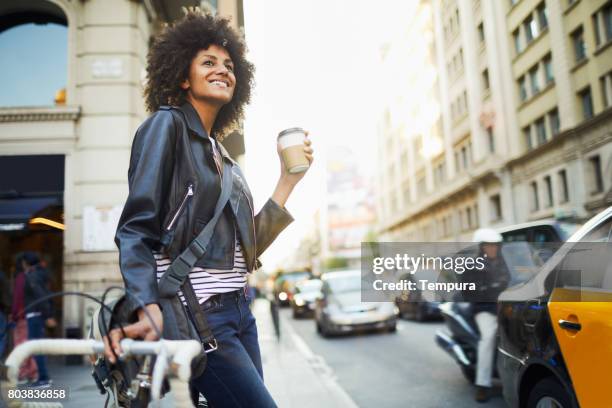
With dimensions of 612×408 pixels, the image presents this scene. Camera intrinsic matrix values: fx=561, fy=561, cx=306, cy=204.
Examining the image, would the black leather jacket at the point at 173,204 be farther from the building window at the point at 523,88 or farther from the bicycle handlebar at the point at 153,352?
the building window at the point at 523,88

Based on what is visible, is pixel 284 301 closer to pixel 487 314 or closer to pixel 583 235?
pixel 487 314

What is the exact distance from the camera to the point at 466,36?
4219mm

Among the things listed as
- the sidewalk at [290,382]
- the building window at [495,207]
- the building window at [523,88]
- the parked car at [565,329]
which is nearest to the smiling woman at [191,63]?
the sidewalk at [290,382]

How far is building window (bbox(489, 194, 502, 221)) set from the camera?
5744mm

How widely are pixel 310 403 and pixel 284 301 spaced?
89.7ft

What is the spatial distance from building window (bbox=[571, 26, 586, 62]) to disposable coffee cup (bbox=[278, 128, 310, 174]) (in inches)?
83.7

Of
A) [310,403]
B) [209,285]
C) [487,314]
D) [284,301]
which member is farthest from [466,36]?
[284,301]

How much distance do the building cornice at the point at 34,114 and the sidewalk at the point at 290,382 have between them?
6.38 ft

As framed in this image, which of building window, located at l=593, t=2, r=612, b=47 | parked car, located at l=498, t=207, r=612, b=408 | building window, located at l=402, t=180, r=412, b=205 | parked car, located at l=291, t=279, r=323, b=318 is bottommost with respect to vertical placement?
parked car, located at l=291, t=279, r=323, b=318

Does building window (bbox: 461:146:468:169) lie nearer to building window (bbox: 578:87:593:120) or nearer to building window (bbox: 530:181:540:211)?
building window (bbox: 530:181:540:211)

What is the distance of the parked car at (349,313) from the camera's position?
12961 millimetres

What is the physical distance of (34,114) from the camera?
12.5 ft

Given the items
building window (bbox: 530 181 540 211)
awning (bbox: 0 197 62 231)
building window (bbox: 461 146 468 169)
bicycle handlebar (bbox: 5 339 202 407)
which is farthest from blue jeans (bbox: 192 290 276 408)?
building window (bbox: 530 181 540 211)

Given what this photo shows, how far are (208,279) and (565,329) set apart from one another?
6.40 feet
